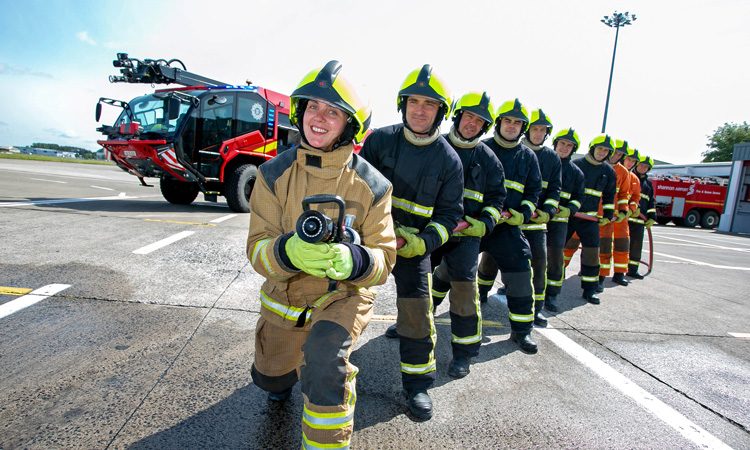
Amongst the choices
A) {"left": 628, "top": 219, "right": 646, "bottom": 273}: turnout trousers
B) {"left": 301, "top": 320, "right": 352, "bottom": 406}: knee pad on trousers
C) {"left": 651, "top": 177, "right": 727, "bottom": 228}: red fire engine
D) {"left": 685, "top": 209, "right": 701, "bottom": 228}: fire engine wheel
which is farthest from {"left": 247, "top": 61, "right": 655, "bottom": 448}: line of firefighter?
{"left": 685, "top": 209, "right": 701, "bottom": 228}: fire engine wheel

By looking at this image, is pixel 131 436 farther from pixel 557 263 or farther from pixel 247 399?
pixel 557 263

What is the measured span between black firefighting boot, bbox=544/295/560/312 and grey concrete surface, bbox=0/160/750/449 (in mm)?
109

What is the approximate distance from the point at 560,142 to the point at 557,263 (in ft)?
4.82

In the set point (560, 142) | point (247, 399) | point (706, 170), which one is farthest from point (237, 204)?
point (706, 170)

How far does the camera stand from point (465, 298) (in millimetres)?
3105

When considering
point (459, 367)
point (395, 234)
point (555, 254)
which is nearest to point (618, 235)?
point (555, 254)

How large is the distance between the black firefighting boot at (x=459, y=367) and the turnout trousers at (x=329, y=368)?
1.25 metres

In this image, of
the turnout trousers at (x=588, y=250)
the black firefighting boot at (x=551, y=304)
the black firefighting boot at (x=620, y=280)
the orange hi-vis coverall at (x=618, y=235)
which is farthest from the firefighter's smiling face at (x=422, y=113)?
the black firefighting boot at (x=620, y=280)

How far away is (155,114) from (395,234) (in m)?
8.79

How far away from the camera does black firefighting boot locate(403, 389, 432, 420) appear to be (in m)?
2.40

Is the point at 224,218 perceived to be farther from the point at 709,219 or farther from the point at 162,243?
the point at 709,219

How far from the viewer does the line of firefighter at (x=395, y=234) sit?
1798 millimetres

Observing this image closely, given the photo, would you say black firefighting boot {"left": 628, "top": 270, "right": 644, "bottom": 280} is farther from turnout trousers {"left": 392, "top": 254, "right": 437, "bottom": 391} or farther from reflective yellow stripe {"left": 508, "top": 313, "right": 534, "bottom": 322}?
turnout trousers {"left": 392, "top": 254, "right": 437, "bottom": 391}

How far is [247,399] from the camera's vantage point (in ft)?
7.88
